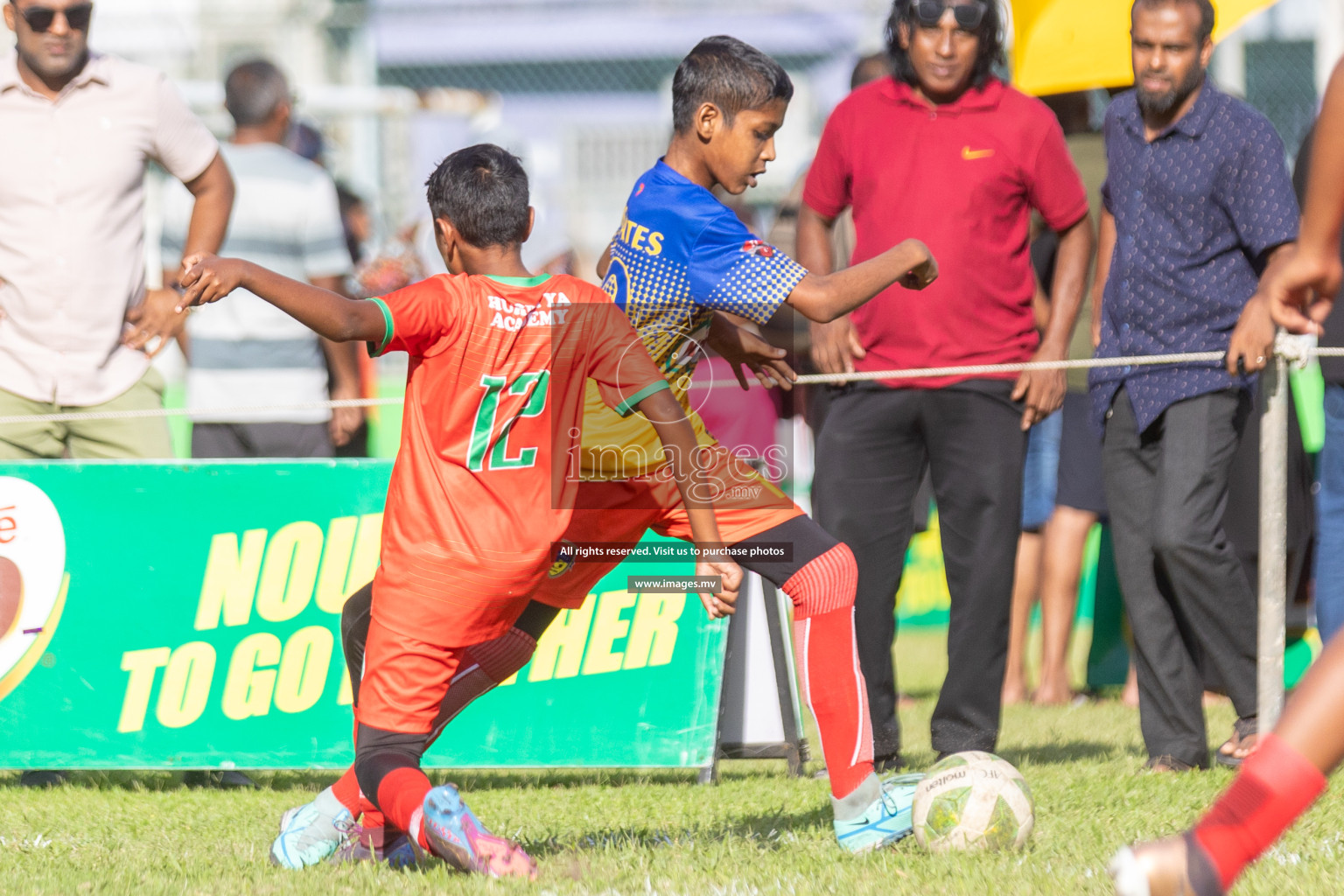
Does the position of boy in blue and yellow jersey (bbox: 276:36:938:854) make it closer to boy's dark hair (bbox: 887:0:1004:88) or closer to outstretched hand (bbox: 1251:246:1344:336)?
outstretched hand (bbox: 1251:246:1344:336)

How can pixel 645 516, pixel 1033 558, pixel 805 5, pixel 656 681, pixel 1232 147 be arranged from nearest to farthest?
pixel 645 516 → pixel 1232 147 → pixel 656 681 → pixel 1033 558 → pixel 805 5

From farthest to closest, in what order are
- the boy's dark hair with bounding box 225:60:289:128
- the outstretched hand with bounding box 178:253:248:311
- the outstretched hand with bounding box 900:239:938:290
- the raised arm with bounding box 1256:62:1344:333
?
the boy's dark hair with bounding box 225:60:289:128 < the outstretched hand with bounding box 900:239:938:290 < the outstretched hand with bounding box 178:253:248:311 < the raised arm with bounding box 1256:62:1344:333

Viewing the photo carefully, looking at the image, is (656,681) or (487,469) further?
(656,681)

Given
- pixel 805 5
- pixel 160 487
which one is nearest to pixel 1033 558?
pixel 160 487

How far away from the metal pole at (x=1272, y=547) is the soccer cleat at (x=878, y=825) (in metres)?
1.21

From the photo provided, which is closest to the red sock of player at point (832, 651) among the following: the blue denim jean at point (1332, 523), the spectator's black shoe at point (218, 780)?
the spectator's black shoe at point (218, 780)

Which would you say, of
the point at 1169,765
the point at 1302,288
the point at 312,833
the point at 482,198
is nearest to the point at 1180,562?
the point at 1169,765

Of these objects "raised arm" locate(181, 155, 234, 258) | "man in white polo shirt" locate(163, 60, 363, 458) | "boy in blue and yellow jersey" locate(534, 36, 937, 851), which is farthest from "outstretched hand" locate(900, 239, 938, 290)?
"man in white polo shirt" locate(163, 60, 363, 458)

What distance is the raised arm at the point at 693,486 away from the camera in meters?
3.75

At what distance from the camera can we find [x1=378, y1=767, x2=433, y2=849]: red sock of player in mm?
3486

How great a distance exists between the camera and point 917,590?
9078mm

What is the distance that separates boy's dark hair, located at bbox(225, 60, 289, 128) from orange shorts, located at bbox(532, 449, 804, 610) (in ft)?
10.7

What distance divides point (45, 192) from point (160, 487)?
40.7 inches

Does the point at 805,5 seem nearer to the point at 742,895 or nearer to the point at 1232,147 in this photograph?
the point at 1232,147
